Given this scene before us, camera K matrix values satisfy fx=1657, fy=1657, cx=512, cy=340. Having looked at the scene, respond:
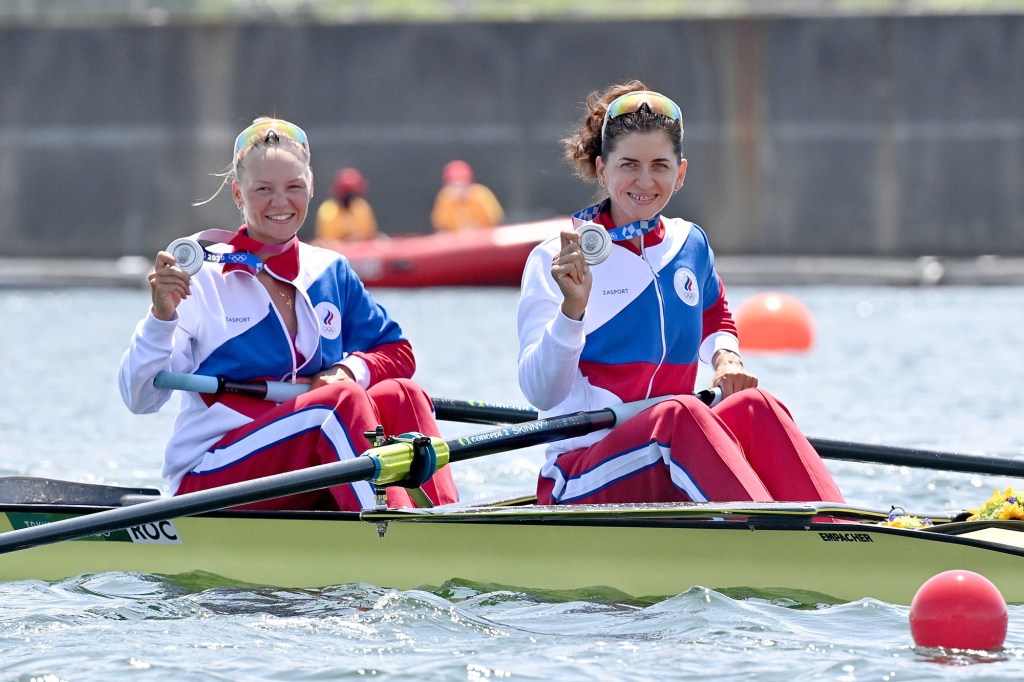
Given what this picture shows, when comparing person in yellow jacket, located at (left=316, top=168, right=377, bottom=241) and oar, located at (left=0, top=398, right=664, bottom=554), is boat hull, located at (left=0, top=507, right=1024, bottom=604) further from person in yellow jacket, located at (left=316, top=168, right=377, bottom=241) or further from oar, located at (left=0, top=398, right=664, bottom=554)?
person in yellow jacket, located at (left=316, top=168, right=377, bottom=241)

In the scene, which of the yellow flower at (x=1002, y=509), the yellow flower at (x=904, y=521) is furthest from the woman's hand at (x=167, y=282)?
the yellow flower at (x=1002, y=509)

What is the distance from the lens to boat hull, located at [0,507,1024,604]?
4.47 m

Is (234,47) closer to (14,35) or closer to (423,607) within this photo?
(14,35)

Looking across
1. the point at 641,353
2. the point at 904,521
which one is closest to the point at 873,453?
the point at 904,521

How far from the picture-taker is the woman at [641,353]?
460cm

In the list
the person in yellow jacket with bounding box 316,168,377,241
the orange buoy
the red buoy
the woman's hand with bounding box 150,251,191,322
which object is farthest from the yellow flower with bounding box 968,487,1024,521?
the person in yellow jacket with bounding box 316,168,377,241

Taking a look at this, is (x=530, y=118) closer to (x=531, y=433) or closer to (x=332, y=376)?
(x=332, y=376)

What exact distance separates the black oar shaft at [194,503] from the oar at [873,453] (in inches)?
48.4

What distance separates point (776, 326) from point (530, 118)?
25.7ft

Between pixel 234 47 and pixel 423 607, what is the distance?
16.0 m

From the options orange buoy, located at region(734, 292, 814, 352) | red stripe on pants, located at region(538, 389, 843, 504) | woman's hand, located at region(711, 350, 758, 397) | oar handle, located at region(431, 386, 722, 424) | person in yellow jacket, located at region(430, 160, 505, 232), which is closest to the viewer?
red stripe on pants, located at region(538, 389, 843, 504)

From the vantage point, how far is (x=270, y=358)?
16.8 feet

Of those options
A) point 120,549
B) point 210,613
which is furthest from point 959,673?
point 120,549

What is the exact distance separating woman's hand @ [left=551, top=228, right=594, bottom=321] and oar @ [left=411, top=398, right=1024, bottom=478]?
4.00 ft
